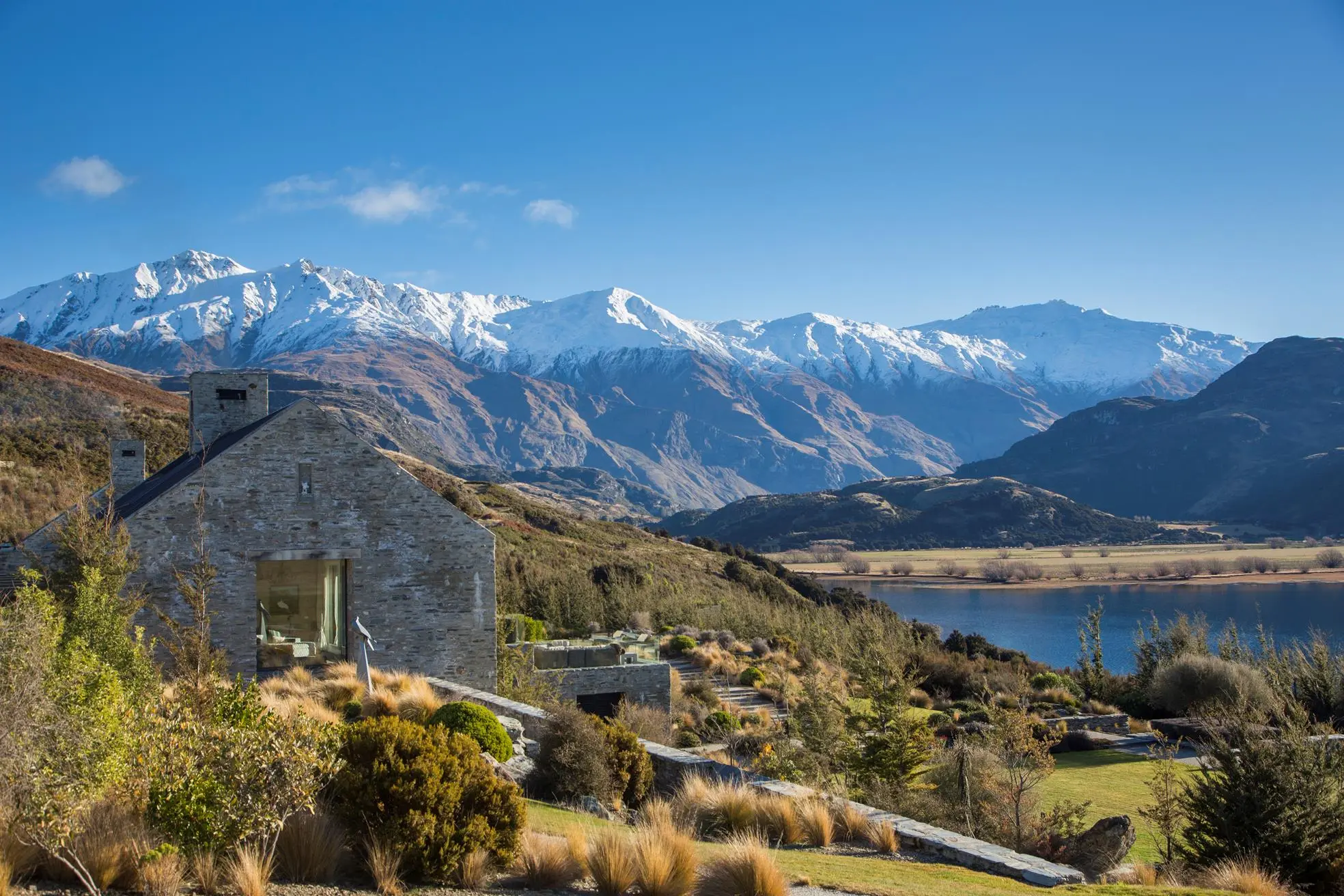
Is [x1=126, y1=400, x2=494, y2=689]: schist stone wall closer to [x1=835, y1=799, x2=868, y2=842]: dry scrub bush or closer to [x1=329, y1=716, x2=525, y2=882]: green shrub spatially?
[x1=835, y1=799, x2=868, y2=842]: dry scrub bush

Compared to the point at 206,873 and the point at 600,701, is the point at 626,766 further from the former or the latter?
the point at 600,701

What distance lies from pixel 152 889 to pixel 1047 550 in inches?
5930

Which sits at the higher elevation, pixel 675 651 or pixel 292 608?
pixel 292 608

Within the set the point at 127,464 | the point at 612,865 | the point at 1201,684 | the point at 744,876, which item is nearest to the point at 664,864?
the point at 612,865

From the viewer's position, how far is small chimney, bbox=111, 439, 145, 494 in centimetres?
2516

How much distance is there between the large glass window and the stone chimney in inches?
129

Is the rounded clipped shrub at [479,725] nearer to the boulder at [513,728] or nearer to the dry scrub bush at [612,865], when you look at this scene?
the boulder at [513,728]

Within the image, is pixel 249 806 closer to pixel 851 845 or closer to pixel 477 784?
pixel 477 784

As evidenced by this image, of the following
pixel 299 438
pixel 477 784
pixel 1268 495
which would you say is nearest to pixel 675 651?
pixel 299 438

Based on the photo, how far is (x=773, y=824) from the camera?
1124cm

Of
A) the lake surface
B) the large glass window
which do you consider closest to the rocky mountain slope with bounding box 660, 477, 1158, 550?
the lake surface

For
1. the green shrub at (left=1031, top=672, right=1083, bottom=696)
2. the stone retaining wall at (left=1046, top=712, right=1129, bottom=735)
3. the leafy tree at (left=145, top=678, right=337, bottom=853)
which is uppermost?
the leafy tree at (left=145, top=678, right=337, bottom=853)

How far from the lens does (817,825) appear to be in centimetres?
1115

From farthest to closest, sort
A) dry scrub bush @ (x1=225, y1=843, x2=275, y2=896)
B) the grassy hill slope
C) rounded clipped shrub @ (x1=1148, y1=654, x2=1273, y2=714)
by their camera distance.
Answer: the grassy hill slope
rounded clipped shrub @ (x1=1148, y1=654, x2=1273, y2=714)
dry scrub bush @ (x1=225, y1=843, x2=275, y2=896)
